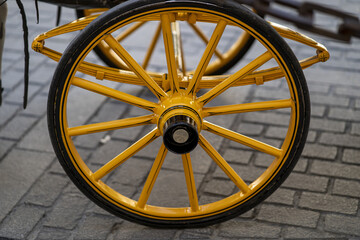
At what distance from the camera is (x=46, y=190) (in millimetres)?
2406

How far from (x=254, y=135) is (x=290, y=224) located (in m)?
0.72

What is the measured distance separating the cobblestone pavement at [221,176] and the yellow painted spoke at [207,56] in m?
0.63

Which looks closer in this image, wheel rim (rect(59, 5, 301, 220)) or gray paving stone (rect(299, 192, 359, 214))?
wheel rim (rect(59, 5, 301, 220))

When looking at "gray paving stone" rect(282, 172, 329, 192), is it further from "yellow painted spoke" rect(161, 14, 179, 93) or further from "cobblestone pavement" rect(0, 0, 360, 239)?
"yellow painted spoke" rect(161, 14, 179, 93)

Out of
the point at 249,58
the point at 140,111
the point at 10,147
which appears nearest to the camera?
the point at 10,147

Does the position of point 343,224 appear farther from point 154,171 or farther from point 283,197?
point 154,171

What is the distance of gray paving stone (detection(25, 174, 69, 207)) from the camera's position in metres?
2.34

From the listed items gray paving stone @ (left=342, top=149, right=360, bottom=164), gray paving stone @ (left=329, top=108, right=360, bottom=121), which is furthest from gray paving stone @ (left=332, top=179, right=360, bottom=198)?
gray paving stone @ (left=329, top=108, right=360, bottom=121)

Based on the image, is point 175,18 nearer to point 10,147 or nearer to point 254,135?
point 254,135

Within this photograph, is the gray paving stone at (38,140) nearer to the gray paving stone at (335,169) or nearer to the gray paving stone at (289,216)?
the gray paving stone at (289,216)

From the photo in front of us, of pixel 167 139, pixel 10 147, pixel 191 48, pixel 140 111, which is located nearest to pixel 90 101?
pixel 140 111

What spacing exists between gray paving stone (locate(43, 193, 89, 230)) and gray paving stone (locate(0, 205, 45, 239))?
0.18 feet

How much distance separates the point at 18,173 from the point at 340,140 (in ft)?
5.49

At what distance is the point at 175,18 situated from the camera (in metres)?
1.82
